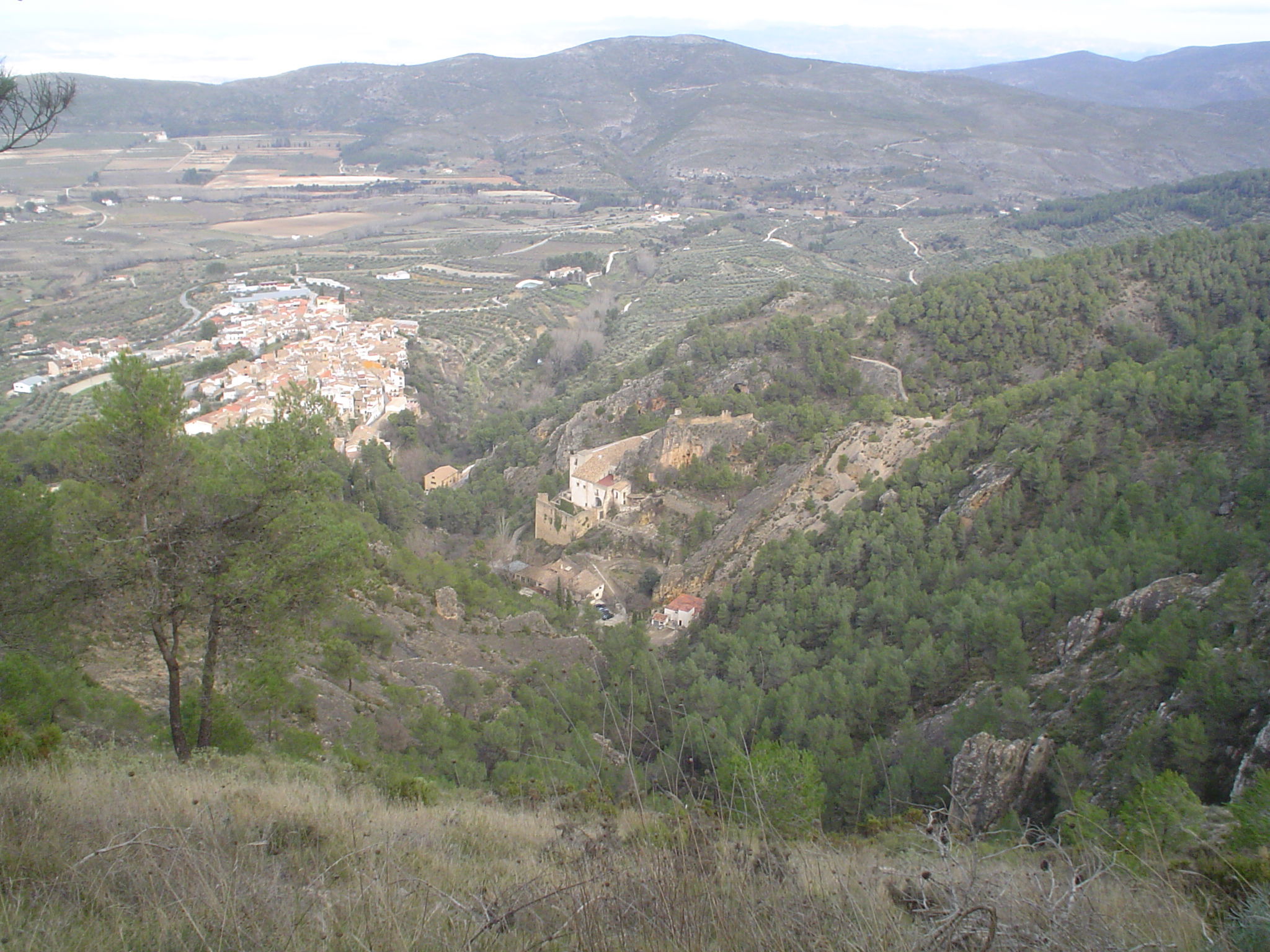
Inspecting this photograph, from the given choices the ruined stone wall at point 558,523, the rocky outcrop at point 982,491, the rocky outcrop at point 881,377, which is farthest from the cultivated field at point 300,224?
the rocky outcrop at point 982,491

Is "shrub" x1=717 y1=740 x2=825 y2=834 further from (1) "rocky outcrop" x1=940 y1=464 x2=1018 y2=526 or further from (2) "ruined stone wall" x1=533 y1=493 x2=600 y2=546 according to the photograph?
(2) "ruined stone wall" x1=533 y1=493 x2=600 y2=546

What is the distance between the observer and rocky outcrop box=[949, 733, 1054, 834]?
29.8 feet

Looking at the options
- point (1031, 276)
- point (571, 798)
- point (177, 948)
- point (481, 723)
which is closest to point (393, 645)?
point (481, 723)

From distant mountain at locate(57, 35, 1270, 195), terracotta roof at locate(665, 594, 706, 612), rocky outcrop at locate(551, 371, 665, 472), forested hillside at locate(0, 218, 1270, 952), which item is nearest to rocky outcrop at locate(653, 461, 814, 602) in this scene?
terracotta roof at locate(665, 594, 706, 612)

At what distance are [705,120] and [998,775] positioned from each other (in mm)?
121139

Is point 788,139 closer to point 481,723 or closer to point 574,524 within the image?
point 574,524

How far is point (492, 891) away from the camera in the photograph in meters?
3.98

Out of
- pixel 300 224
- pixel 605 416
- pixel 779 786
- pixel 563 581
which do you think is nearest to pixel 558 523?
pixel 563 581

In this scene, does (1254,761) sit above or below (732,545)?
above

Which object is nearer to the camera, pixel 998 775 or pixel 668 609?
pixel 998 775

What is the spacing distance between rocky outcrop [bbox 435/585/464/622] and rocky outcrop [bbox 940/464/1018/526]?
1086 centimetres

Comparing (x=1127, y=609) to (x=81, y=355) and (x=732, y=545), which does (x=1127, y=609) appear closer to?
(x=732, y=545)

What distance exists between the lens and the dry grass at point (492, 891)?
3.05 metres

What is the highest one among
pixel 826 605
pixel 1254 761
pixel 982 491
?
pixel 1254 761
